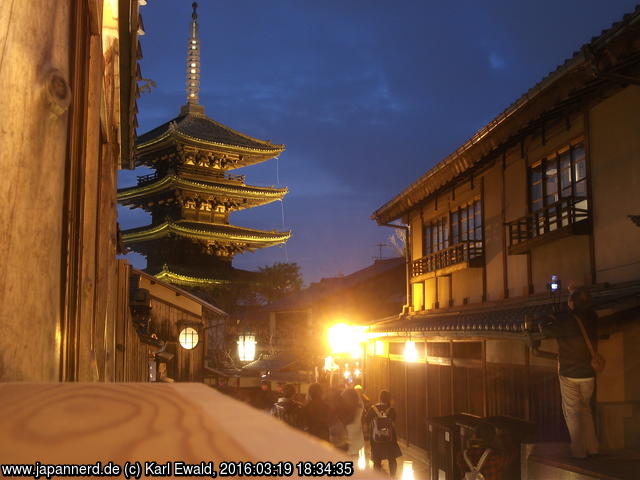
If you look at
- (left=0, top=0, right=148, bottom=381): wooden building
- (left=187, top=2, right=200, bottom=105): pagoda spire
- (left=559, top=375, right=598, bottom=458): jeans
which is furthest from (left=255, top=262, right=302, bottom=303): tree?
(left=0, top=0, right=148, bottom=381): wooden building

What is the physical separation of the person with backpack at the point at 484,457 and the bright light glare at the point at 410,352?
7903mm

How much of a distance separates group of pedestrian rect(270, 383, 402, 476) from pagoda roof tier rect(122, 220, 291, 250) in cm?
2781

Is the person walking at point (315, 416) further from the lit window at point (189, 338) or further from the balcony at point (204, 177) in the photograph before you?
the balcony at point (204, 177)

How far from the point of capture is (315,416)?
10.2m

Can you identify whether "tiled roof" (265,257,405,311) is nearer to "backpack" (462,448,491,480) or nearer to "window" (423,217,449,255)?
"window" (423,217,449,255)

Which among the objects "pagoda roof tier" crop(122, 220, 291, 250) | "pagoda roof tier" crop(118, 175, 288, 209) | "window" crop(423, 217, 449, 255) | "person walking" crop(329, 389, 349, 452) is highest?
"pagoda roof tier" crop(118, 175, 288, 209)

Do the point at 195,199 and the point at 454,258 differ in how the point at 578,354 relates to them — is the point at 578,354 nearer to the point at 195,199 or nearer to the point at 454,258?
the point at 454,258

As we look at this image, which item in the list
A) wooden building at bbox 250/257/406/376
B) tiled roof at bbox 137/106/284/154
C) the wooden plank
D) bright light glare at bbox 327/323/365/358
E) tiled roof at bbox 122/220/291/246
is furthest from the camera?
tiled roof at bbox 137/106/284/154

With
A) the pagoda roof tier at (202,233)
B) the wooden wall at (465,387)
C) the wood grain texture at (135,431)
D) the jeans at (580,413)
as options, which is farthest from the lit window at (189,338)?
the wood grain texture at (135,431)

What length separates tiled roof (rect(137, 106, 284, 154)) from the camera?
39.2 meters

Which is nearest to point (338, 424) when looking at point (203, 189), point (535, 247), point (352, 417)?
point (352, 417)

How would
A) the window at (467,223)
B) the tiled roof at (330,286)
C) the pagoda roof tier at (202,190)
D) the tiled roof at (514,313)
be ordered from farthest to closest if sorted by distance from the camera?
the pagoda roof tier at (202,190)
the tiled roof at (330,286)
the window at (467,223)
the tiled roof at (514,313)

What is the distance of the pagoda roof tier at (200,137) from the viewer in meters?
38.6

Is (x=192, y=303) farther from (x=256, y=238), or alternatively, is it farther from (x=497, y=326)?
(x=256, y=238)
